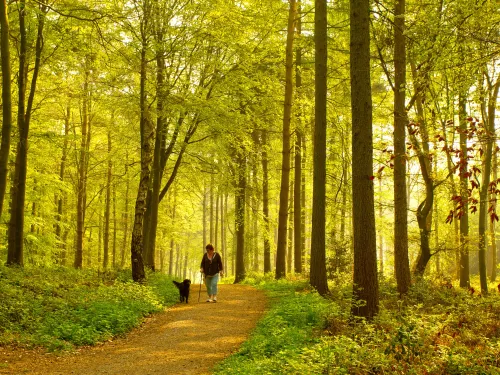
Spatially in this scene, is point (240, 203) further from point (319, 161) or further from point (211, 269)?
point (319, 161)

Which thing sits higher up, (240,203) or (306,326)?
(240,203)

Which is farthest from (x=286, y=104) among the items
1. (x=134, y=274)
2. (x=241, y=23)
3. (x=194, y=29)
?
(x=134, y=274)

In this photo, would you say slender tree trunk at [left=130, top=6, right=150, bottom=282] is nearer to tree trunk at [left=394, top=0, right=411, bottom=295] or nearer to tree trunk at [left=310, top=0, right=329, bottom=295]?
tree trunk at [left=310, top=0, right=329, bottom=295]

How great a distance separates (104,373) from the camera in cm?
676

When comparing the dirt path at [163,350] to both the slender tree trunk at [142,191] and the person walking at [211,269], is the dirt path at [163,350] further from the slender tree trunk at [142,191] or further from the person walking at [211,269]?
the slender tree trunk at [142,191]

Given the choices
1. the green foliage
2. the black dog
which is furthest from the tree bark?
the black dog

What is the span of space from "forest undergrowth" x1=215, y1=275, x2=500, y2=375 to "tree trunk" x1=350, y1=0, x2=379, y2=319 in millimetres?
526

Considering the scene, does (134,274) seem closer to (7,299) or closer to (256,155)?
(7,299)

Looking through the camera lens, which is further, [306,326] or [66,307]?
[66,307]

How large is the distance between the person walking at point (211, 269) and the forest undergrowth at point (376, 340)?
323 centimetres

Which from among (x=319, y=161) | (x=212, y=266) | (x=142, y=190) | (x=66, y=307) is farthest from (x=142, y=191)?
(x=319, y=161)

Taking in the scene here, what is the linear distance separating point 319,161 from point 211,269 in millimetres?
5007

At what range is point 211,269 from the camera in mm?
13836

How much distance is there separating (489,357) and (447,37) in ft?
16.7
